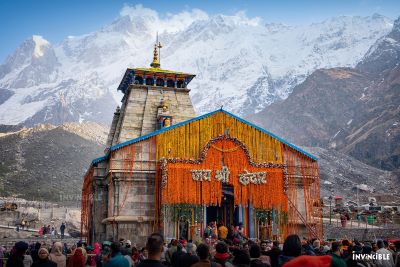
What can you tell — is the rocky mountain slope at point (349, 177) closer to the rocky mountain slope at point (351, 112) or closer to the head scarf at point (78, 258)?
the rocky mountain slope at point (351, 112)

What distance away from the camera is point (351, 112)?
131375 millimetres

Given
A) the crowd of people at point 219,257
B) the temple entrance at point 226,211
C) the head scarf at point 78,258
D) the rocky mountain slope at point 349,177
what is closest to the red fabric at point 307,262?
the crowd of people at point 219,257

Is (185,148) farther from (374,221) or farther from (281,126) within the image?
(281,126)

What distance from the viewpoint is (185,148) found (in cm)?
2206

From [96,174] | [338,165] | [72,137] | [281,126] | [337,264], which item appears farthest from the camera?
[281,126]

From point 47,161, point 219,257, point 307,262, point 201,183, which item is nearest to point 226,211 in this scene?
point 201,183

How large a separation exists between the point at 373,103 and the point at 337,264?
408ft

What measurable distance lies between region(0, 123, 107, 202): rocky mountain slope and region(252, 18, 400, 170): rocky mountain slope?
192 feet

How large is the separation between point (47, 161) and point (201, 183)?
69.6 meters

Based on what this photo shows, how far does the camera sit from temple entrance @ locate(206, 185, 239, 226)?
23712 millimetres

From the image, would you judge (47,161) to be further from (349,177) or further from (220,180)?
(220,180)

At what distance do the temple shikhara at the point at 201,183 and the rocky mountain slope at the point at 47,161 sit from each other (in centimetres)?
4941

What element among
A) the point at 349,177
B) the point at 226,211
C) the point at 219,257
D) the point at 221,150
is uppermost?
the point at 349,177

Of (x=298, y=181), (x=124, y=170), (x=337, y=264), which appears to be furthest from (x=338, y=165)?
(x=337, y=264)
